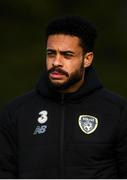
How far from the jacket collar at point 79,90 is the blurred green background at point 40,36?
10.6 metres

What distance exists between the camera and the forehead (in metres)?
6.48

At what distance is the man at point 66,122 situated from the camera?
6414 mm

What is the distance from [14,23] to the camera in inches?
722

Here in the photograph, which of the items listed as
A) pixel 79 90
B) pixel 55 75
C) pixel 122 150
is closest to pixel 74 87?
pixel 79 90

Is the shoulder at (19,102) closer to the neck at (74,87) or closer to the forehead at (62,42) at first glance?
the neck at (74,87)

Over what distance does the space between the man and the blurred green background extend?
421 inches

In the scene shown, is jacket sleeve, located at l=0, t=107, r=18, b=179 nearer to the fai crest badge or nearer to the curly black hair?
the fai crest badge

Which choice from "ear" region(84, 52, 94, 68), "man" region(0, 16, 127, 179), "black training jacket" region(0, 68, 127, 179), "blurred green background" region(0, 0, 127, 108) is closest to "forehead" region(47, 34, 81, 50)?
"man" region(0, 16, 127, 179)

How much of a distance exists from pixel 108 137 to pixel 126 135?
109mm

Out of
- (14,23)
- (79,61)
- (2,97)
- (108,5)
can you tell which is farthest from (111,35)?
(79,61)

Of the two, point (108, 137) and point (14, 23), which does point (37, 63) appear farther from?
point (108, 137)

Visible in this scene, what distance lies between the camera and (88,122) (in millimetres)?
6492

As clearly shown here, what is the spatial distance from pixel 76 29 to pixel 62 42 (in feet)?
0.45

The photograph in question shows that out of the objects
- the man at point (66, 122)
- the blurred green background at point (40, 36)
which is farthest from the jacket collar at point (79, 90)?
the blurred green background at point (40, 36)
